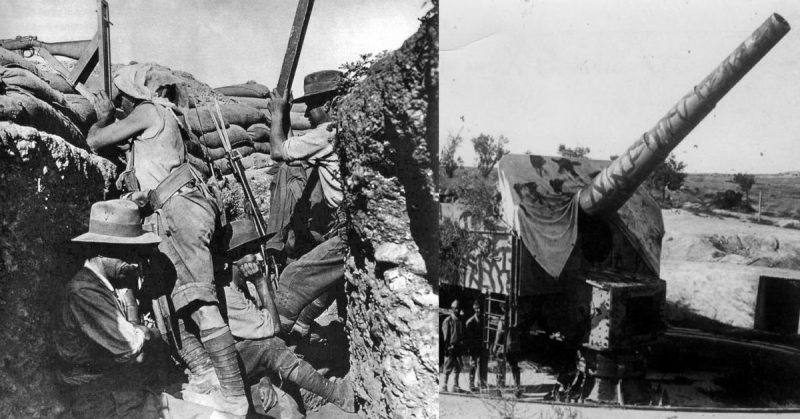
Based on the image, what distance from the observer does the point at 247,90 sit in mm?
2879

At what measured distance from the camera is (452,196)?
3.16 metres

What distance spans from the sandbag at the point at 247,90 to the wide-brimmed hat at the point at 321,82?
0.22 m

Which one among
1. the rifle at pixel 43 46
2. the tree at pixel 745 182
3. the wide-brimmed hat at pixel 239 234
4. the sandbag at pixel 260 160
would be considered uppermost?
the rifle at pixel 43 46

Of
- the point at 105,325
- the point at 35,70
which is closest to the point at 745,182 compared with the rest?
the point at 105,325

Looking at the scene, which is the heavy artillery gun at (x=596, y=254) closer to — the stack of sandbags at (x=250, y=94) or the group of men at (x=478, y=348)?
the group of men at (x=478, y=348)

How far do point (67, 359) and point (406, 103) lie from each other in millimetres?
2084

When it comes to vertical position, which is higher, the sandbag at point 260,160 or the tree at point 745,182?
the sandbag at point 260,160

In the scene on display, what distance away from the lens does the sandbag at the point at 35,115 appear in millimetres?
2254

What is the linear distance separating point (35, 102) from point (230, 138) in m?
0.93

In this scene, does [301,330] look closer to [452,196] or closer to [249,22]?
[452,196]

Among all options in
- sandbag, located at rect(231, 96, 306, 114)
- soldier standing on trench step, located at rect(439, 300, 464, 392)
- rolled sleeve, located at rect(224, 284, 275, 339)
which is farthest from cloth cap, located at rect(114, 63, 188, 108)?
soldier standing on trench step, located at rect(439, 300, 464, 392)

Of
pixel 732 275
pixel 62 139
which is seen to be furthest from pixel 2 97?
pixel 732 275

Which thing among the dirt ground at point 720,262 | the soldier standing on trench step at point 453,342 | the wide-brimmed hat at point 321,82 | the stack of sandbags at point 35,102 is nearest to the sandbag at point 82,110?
the stack of sandbags at point 35,102

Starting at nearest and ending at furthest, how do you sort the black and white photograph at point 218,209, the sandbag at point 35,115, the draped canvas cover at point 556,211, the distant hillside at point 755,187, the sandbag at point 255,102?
the sandbag at point 35,115 → the black and white photograph at point 218,209 → the sandbag at point 255,102 → the distant hillside at point 755,187 → the draped canvas cover at point 556,211
